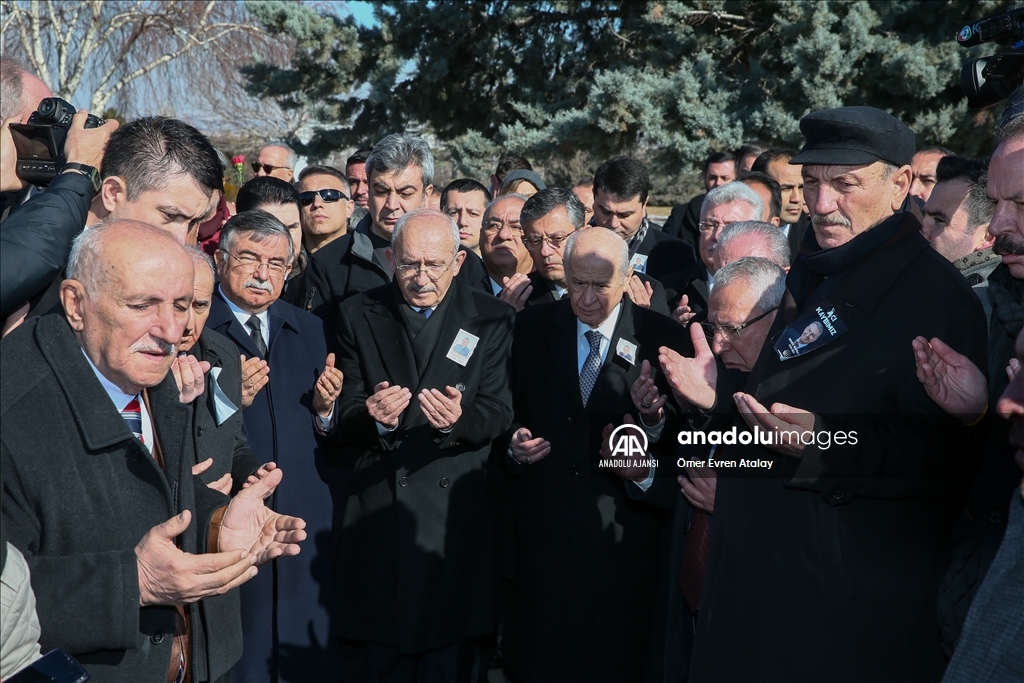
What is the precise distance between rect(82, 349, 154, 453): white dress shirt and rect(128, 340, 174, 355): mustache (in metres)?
0.12

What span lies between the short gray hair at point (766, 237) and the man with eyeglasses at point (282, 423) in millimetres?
1822

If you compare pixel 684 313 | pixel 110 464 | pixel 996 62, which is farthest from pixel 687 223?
pixel 110 464

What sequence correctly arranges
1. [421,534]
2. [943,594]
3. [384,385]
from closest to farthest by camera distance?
[943,594] → [384,385] → [421,534]

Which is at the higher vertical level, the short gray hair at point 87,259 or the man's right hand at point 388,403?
the short gray hair at point 87,259

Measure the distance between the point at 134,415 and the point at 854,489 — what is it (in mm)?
2073

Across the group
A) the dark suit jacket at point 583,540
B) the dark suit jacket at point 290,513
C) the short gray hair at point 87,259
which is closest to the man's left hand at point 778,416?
the dark suit jacket at point 583,540

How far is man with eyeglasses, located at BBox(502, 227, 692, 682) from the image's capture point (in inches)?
152

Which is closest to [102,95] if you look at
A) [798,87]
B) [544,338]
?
[798,87]

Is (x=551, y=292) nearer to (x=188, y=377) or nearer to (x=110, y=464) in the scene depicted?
(x=188, y=377)

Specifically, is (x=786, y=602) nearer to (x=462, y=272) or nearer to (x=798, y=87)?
(x=462, y=272)

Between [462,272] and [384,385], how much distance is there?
6.09 ft

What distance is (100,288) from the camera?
2.34 m

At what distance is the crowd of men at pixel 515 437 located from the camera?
7.48 ft

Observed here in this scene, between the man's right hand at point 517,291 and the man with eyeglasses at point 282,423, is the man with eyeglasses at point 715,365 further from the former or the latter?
the man's right hand at point 517,291
